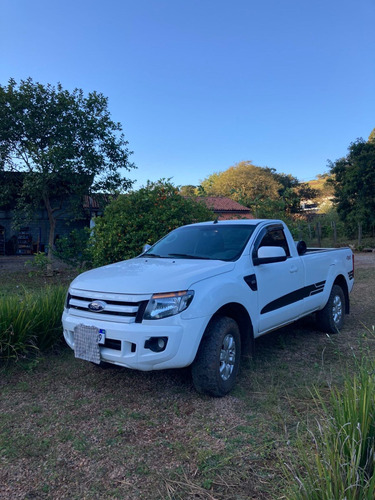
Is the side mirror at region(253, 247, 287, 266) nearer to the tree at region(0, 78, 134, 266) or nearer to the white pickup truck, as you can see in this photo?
the white pickup truck

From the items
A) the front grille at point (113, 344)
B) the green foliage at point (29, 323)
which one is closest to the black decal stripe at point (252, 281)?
the front grille at point (113, 344)

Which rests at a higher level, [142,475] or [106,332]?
[106,332]

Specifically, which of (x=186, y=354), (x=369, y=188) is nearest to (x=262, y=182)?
(x=369, y=188)

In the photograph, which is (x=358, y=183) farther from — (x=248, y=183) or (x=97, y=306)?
(x=97, y=306)

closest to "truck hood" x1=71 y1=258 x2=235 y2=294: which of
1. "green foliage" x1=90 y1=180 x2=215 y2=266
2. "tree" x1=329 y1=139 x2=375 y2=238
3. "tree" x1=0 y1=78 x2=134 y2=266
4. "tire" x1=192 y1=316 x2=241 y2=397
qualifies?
"tire" x1=192 y1=316 x2=241 y2=397

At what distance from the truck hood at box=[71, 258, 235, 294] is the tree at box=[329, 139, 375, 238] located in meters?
20.2

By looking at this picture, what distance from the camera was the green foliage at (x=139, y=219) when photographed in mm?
7301

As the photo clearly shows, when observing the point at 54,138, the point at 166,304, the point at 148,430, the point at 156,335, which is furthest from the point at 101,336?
the point at 54,138

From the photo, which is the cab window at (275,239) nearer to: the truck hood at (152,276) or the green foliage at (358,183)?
the truck hood at (152,276)

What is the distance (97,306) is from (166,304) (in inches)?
26.3

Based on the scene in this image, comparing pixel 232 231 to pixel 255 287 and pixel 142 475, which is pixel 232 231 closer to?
pixel 255 287

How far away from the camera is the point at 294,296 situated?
15.1ft

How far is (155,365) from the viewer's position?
10.1 ft

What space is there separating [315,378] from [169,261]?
6.40ft
